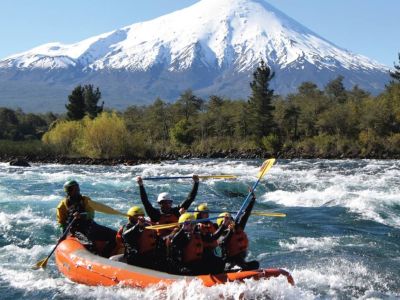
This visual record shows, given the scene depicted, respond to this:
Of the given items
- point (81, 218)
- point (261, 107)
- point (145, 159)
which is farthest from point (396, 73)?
Answer: point (81, 218)

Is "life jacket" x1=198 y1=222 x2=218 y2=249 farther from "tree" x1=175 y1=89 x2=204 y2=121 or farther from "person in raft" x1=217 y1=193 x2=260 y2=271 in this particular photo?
"tree" x1=175 y1=89 x2=204 y2=121

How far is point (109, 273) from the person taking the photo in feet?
29.9

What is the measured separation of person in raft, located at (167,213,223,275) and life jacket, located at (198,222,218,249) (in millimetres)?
143

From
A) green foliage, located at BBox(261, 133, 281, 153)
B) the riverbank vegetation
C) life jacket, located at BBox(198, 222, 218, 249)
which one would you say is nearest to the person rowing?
life jacket, located at BBox(198, 222, 218, 249)

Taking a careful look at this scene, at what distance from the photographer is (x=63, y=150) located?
4725 centimetres

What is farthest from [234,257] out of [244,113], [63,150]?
[244,113]

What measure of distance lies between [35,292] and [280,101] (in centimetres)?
5317

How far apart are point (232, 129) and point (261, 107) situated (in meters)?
5.14

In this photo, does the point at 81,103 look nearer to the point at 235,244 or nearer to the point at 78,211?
the point at 78,211

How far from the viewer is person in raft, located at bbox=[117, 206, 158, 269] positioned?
28.9 feet

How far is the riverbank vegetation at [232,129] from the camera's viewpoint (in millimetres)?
46203

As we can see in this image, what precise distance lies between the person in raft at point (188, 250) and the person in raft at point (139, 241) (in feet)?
1.46

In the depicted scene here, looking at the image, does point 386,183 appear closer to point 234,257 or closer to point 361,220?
point 361,220

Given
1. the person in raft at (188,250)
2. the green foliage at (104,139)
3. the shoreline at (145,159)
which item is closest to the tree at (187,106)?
the shoreline at (145,159)
